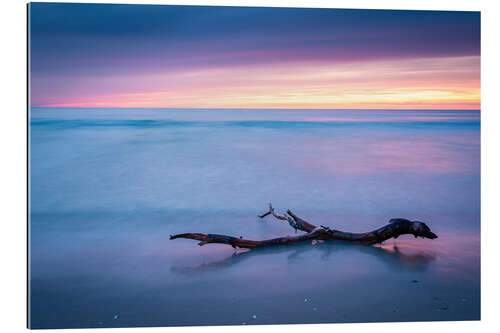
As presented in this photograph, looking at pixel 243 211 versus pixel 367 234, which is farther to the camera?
pixel 243 211

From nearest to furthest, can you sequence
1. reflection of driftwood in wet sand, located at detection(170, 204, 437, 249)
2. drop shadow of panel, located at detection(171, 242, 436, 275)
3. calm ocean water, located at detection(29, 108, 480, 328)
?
calm ocean water, located at detection(29, 108, 480, 328)
drop shadow of panel, located at detection(171, 242, 436, 275)
reflection of driftwood in wet sand, located at detection(170, 204, 437, 249)

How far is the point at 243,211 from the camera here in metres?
3.14

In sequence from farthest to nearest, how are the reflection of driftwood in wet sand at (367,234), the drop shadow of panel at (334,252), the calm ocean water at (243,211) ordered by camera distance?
the reflection of driftwood in wet sand at (367,234) → the drop shadow of panel at (334,252) → the calm ocean water at (243,211)

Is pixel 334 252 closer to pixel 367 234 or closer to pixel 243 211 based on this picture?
pixel 367 234

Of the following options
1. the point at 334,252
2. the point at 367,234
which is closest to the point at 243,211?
the point at 334,252

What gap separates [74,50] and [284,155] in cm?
161

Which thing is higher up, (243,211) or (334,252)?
(243,211)

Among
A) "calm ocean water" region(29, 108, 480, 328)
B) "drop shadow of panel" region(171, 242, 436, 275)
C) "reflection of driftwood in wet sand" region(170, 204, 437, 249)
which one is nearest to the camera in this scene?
"calm ocean water" region(29, 108, 480, 328)

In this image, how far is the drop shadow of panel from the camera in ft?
8.98

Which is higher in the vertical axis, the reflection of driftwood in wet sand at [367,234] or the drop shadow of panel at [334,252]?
the reflection of driftwood in wet sand at [367,234]

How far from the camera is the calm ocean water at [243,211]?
256cm

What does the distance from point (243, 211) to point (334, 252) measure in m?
0.63

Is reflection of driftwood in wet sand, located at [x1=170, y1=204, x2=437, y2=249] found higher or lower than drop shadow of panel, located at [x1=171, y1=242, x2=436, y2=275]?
higher

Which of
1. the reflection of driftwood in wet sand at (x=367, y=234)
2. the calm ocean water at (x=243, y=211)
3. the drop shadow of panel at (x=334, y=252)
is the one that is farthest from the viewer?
the reflection of driftwood in wet sand at (x=367, y=234)
